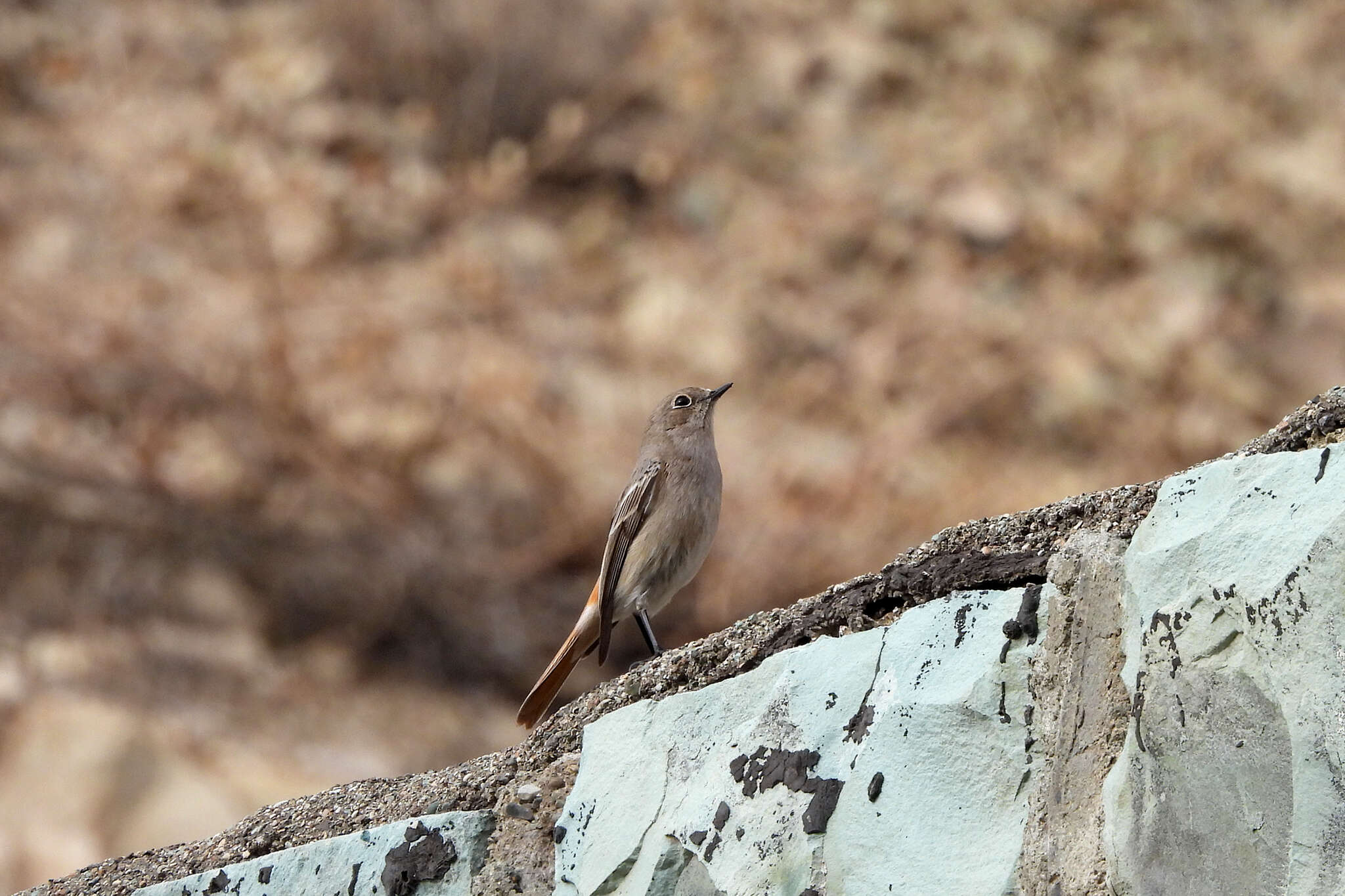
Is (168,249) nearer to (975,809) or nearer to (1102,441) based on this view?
(1102,441)

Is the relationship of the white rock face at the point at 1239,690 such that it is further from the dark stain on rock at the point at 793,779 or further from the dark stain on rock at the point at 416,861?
the dark stain on rock at the point at 416,861

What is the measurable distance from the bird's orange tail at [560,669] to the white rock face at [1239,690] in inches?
92.4

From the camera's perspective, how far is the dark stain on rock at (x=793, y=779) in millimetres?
1811

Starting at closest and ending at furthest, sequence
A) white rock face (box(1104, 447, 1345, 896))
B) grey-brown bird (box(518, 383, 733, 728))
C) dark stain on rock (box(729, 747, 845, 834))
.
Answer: white rock face (box(1104, 447, 1345, 896)) → dark stain on rock (box(729, 747, 845, 834)) → grey-brown bird (box(518, 383, 733, 728))

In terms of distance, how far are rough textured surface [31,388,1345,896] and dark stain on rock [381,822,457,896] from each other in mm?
82

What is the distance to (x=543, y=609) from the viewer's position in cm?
529

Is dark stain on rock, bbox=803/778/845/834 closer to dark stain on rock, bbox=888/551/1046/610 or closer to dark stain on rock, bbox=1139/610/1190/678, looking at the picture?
dark stain on rock, bbox=888/551/1046/610

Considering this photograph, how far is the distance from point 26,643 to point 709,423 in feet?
8.07

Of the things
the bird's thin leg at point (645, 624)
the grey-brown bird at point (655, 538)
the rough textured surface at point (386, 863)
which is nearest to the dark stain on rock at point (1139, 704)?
the rough textured surface at point (386, 863)

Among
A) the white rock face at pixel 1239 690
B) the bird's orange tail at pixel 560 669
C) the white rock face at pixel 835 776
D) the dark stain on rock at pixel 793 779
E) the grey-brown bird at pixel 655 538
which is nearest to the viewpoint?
the white rock face at pixel 1239 690

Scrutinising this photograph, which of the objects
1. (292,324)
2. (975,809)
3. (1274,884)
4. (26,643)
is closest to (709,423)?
(292,324)

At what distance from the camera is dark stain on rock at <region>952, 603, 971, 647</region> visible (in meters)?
1.82

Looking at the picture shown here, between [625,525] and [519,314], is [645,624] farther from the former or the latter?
[519,314]

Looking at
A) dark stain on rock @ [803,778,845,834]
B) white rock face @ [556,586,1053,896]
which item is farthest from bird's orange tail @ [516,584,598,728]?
dark stain on rock @ [803,778,845,834]
